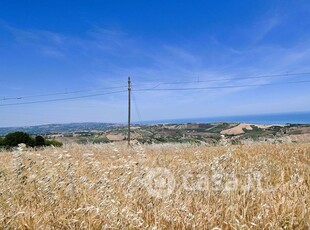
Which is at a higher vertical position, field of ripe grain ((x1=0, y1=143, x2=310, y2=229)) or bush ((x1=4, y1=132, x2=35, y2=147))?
field of ripe grain ((x1=0, y1=143, x2=310, y2=229))

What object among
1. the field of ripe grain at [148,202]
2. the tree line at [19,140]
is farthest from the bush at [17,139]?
the field of ripe grain at [148,202]

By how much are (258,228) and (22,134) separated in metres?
34.2

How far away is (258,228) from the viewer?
7.34ft

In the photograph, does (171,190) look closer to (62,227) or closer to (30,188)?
(62,227)

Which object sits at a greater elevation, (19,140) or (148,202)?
(148,202)

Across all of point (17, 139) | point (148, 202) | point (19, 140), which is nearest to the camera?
point (148, 202)

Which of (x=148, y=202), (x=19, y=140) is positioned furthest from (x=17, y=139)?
(x=148, y=202)

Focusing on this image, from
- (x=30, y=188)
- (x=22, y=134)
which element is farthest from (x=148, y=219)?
(x=22, y=134)

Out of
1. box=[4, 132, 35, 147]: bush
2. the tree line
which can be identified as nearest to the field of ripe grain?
the tree line

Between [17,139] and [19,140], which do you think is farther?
[17,139]

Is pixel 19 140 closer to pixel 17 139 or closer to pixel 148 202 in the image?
pixel 17 139

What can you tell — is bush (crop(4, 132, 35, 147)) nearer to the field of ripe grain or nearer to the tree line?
the tree line

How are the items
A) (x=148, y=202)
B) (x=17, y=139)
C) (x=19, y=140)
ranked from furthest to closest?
(x=17, y=139) → (x=19, y=140) → (x=148, y=202)

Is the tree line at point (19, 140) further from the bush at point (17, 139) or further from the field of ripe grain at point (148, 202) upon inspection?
the field of ripe grain at point (148, 202)
